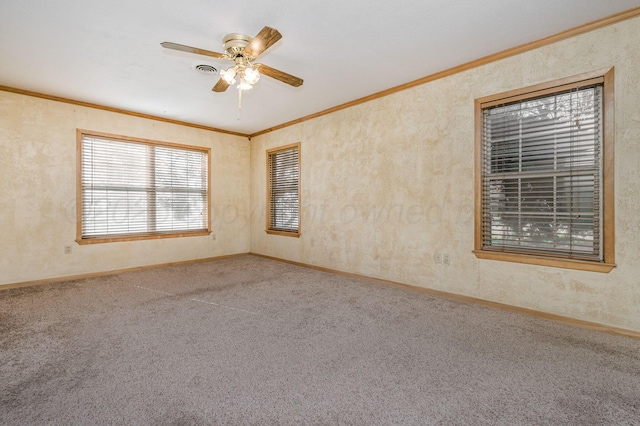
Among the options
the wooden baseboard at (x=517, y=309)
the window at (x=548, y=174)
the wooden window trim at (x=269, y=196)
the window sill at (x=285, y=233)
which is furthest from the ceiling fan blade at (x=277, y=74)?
the window sill at (x=285, y=233)

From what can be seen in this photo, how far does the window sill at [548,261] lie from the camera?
97.9 inches

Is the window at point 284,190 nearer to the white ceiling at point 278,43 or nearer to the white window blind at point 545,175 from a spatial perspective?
the white ceiling at point 278,43

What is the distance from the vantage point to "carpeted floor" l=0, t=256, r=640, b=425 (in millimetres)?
1520

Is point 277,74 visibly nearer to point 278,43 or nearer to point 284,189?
point 278,43

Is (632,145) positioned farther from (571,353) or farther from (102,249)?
(102,249)

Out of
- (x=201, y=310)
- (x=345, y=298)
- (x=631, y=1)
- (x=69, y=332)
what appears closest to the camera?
(x=631, y=1)

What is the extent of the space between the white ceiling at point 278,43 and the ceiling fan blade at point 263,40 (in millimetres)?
248

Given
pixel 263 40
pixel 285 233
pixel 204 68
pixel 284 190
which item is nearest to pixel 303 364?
pixel 263 40

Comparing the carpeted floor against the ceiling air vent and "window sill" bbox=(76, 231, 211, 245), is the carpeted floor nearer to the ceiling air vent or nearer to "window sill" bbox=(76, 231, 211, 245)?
"window sill" bbox=(76, 231, 211, 245)

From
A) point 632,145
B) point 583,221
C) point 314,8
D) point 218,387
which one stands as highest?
point 314,8

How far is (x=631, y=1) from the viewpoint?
7.31 ft

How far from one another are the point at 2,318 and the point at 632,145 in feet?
19.0

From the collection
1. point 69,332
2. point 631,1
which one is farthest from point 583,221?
point 69,332

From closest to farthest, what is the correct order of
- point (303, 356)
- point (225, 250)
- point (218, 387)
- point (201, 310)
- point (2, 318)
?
point (218, 387), point (303, 356), point (2, 318), point (201, 310), point (225, 250)
